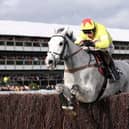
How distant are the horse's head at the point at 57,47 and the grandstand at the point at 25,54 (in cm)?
4360

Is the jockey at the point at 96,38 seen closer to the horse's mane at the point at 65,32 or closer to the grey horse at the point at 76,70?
the grey horse at the point at 76,70

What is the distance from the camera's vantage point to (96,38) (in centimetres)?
977

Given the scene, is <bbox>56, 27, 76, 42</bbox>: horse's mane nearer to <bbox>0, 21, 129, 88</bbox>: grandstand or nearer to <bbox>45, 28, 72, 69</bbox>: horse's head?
<bbox>45, 28, 72, 69</bbox>: horse's head

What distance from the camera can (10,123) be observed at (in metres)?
9.09

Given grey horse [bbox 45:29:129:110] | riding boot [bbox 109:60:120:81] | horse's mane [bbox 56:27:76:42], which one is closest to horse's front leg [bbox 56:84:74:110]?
grey horse [bbox 45:29:129:110]

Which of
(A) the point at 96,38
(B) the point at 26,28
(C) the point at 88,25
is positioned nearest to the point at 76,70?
(A) the point at 96,38

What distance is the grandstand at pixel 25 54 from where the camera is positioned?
182 ft

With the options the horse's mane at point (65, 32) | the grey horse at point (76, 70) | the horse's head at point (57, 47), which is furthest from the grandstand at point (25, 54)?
the horse's head at point (57, 47)

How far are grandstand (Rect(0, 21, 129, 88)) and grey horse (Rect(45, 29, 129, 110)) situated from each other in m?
42.8

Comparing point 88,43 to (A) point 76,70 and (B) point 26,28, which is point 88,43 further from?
(B) point 26,28

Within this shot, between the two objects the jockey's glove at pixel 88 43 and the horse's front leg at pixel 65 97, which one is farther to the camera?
the jockey's glove at pixel 88 43

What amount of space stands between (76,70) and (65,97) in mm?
634

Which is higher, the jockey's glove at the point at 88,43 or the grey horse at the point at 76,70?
the jockey's glove at the point at 88,43

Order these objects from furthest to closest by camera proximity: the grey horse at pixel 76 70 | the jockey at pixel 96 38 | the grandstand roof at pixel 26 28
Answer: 1. the grandstand roof at pixel 26 28
2. the jockey at pixel 96 38
3. the grey horse at pixel 76 70
